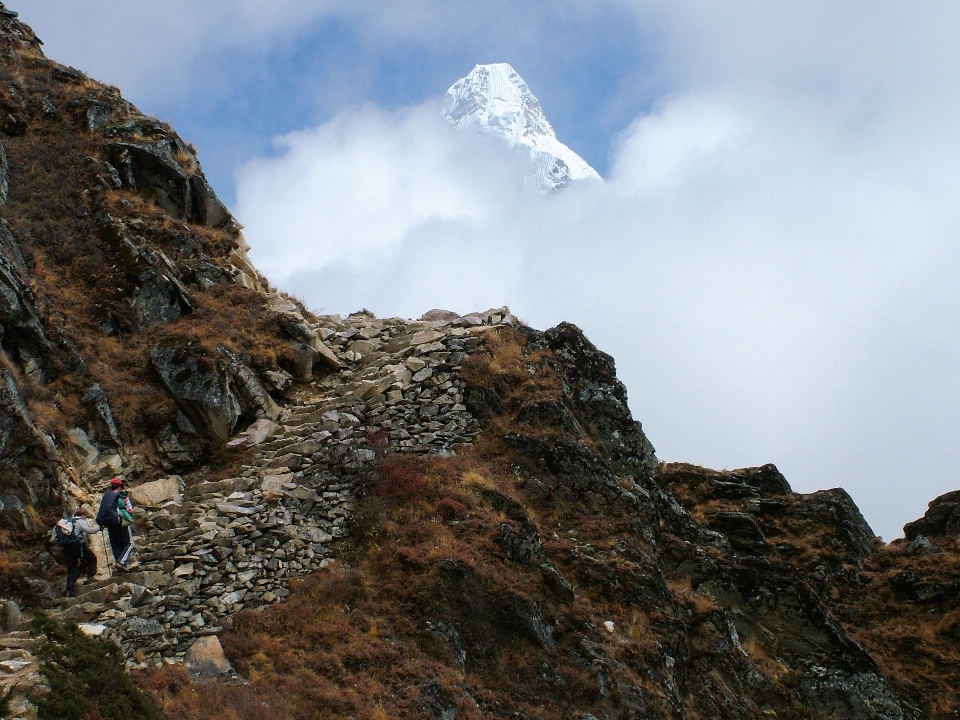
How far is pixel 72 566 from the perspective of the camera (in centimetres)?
1488

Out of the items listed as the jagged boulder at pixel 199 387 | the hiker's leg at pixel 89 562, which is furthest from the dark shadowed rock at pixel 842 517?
the hiker's leg at pixel 89 562

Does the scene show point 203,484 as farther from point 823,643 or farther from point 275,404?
point 823,643

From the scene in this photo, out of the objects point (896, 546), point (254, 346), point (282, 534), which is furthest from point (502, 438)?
point (896, 546)

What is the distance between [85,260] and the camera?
80.4ft

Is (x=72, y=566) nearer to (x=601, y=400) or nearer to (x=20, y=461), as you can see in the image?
(x=20, y=461)

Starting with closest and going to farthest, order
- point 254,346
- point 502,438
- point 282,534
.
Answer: point 282,534 → point 502,438 → point 254,346

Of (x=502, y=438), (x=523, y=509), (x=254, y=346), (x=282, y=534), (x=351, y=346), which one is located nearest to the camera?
(x=282, y=534)

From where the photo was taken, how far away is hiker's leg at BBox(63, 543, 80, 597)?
14.7 metres

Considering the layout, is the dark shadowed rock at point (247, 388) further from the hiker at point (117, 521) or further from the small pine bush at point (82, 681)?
the small pine bush at point (82, 681)

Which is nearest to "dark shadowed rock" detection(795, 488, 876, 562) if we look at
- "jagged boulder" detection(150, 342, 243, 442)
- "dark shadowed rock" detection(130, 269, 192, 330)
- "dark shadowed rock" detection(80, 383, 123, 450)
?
"jagged boulder" detection(150, 342, 243, 442)

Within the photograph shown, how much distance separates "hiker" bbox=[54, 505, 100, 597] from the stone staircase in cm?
29

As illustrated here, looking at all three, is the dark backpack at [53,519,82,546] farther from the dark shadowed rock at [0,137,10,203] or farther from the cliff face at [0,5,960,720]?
the dark shadowed rock at [0,137,10,203]

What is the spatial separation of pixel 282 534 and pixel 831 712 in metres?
14.4

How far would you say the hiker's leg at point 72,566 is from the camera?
14.7 m
